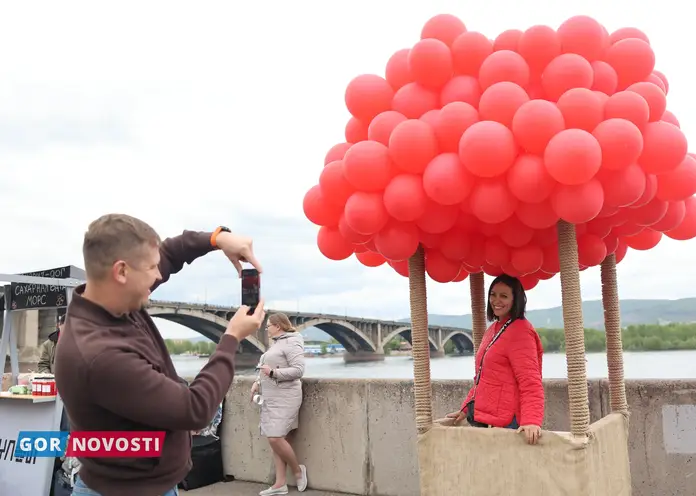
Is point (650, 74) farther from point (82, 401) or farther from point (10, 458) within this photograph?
point (10, 458)

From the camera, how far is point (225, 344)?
1681 millimetres

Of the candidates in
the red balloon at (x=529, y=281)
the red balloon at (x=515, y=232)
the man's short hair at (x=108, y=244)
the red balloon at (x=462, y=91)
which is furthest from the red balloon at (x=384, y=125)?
the man's short hair at (x=108, y=244)

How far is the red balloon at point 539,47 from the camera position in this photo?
319 cm

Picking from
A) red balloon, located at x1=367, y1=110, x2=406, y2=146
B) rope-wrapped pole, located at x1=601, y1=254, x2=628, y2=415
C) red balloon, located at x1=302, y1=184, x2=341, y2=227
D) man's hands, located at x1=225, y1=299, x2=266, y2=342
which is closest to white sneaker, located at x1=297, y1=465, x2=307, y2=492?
rope-wrapped pole, located at x1=601, y1=254, x2=628, y2=415

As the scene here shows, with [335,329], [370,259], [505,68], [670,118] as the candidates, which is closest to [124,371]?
[505,68]

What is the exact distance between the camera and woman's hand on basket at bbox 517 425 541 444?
123 inches

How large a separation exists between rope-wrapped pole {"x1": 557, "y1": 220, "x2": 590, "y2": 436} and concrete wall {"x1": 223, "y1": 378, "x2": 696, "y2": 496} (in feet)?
5.09

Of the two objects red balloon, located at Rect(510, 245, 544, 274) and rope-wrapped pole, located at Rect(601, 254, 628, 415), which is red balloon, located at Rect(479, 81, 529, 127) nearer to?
red balloon, located at Rect(510, 245, 544, 274)

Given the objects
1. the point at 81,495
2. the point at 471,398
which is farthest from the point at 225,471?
the point at 81,495

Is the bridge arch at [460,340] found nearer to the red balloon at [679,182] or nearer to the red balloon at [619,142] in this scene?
the red balloon at [679,182]

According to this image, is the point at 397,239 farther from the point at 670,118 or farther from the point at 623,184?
the point at 670,118

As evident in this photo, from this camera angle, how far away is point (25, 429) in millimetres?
5234

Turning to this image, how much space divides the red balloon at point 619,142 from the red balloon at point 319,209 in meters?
1.45

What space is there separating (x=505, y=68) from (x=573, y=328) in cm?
139
